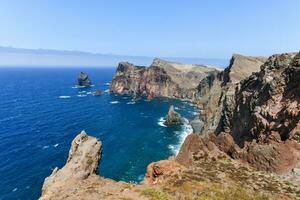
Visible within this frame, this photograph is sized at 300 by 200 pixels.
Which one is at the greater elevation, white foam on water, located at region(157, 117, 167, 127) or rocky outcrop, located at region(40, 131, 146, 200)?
rocky outcrop, located at region(40, 131, 146, 200)

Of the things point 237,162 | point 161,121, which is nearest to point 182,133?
point 161,121

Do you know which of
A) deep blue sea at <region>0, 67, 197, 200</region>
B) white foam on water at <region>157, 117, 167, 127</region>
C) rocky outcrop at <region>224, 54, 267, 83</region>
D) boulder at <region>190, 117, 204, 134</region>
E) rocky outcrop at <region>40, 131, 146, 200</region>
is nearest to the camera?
rocky outcrop at <region>40, 131, 146, 200</region>

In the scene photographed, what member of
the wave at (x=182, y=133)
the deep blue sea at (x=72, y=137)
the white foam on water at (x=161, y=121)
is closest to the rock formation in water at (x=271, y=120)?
the deep blue sea at (x=72, y=137)

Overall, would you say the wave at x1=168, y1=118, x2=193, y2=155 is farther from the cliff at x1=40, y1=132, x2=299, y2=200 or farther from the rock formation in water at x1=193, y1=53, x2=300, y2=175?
the cliff at x1=40, y1=132, x2=299, y2=200

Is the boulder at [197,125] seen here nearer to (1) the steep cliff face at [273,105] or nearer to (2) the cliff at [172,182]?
(1) the steep cliff face at [273,105]

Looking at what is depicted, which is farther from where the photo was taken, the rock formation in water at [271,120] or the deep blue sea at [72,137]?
Result: the deep blue sea at [72,137]

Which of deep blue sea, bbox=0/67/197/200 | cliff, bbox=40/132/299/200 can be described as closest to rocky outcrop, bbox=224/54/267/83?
deep blue sea, bbox=0/67/197/200
